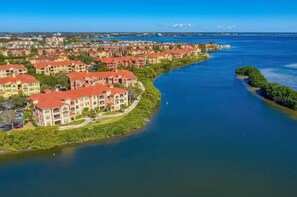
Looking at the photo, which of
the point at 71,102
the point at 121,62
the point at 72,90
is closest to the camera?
the point at 71,102

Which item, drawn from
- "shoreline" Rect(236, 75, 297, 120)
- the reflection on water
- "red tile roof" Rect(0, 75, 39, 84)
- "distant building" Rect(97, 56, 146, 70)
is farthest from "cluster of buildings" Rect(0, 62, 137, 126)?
the reflection on water

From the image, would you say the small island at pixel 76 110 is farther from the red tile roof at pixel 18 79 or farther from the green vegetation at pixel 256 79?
the green vegetation at pixel 256 79

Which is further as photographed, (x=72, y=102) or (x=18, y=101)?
(x=18, y=101)

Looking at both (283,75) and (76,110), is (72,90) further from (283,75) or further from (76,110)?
(283,75)

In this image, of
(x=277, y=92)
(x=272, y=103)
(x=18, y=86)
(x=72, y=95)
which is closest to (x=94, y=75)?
(x=18, y=86)

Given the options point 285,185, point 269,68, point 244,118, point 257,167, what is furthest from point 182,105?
point 269,68

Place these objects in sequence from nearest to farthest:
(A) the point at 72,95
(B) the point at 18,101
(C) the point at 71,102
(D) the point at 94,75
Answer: (C) the point at 71,102 → (A) the point at 72,95 → (B) the point at 18,101 → (D) the point at 94,75
